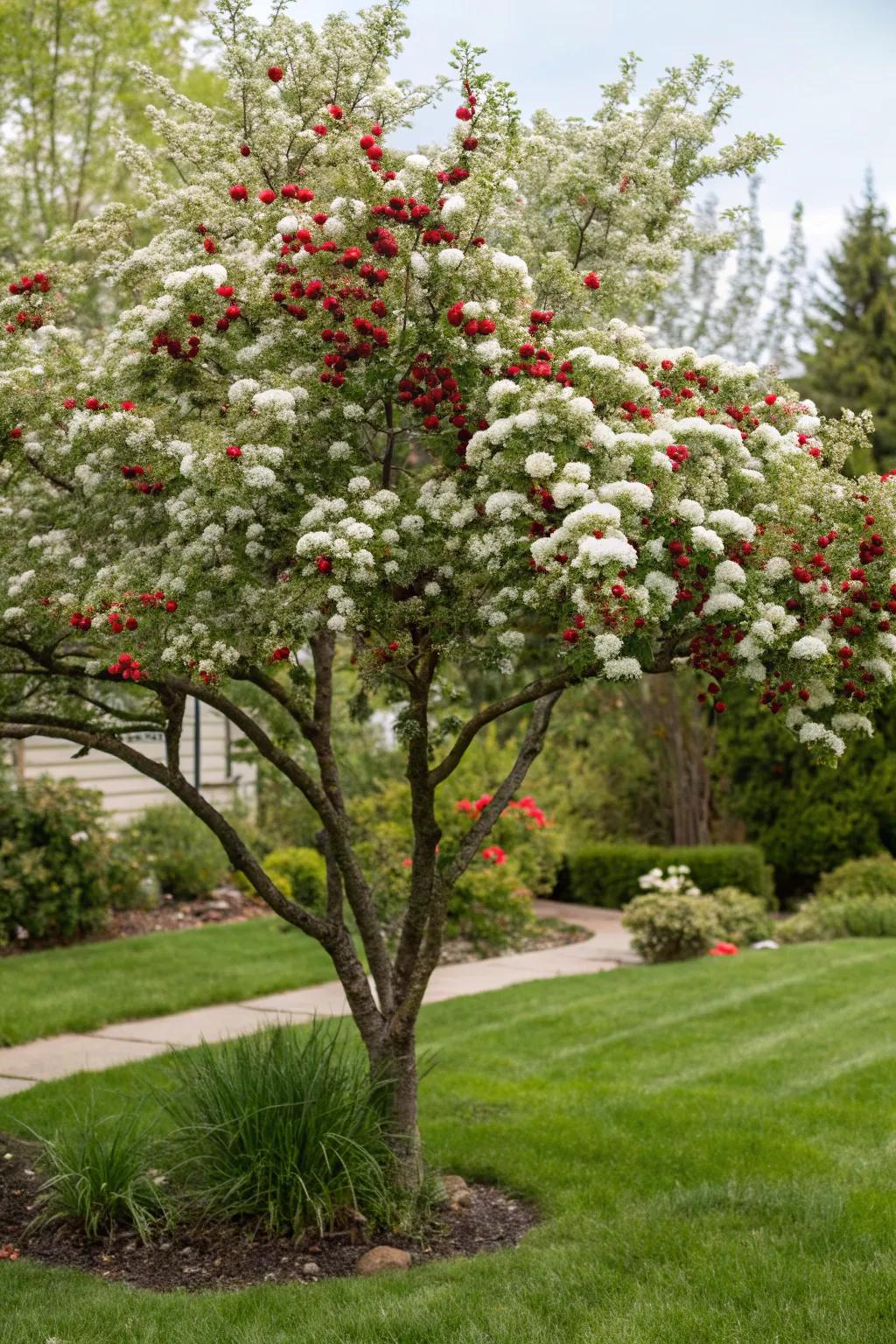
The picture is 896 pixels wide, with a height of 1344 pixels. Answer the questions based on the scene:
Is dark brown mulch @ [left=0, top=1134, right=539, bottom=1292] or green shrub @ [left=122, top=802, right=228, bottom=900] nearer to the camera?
dark brown mulch @ [left=0, top=1134, right=539, bottom=1292]

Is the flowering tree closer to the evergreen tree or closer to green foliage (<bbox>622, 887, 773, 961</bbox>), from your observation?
green foliage (<bbox>622, 887, 773, 961</bbox>)

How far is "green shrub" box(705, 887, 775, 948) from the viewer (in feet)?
40.0

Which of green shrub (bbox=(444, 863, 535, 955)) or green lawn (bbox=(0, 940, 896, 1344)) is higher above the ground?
green shrub (bbox=(444, 863, 535, 955))

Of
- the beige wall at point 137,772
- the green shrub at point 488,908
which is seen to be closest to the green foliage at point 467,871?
the green shrub at point 488,908

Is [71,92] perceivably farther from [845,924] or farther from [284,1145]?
[284,1145]

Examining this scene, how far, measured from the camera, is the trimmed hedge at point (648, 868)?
13.6 m

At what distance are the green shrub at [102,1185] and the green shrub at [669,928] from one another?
6387 millimetres

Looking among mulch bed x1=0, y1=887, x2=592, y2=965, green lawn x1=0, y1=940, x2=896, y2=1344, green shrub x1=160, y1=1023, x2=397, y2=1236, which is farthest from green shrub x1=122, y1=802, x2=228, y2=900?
green shrub x1=160, y1=1023, x2=397, y2=1236

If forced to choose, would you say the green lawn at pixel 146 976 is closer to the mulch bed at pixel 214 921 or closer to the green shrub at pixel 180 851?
the mulch bed at pixel 214 921

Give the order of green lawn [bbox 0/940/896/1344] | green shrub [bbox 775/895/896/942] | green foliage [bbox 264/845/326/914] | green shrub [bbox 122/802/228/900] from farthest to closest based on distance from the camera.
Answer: green shrub [bbox 122/802/228/900] < green shrub [bbox 775/895/896/942] < green foliage [bbox 264/845/326/914] < green lawn [bbox 0/940/896/1344]

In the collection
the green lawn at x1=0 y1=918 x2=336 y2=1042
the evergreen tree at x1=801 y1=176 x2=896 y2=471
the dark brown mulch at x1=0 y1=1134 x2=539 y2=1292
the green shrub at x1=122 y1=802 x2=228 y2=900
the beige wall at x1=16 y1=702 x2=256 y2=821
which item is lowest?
the dark brown mulch at x1=0 y1=1134 x2=539 y2=1292

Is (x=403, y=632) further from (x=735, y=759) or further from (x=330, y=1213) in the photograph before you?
(x=735, y=759)

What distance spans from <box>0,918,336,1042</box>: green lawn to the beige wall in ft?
5.03

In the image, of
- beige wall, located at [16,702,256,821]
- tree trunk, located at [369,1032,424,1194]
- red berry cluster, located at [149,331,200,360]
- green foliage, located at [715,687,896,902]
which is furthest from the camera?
green foliage, located at [715,687,896,902]
